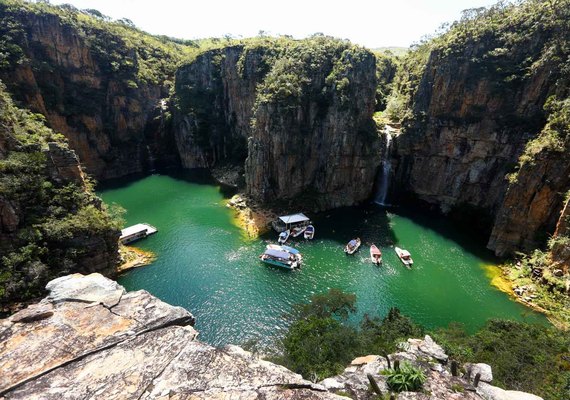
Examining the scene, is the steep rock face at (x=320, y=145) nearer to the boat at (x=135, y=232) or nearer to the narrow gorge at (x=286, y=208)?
the narrow gorge at (x=286, y=208)

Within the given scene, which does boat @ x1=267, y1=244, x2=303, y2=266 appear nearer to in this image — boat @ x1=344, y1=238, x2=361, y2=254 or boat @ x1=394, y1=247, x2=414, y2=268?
boat @ x1=344, y1=238, x2=361, y2=254

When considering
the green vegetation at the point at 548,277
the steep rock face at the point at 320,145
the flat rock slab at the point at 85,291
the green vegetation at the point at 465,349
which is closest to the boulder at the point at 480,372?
the green vegetation at the point at 465,349

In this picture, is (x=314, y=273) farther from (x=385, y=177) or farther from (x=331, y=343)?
(x=385, y=177)

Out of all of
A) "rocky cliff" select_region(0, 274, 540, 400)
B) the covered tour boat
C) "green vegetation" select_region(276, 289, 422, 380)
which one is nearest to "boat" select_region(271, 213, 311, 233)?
the covered tour boat

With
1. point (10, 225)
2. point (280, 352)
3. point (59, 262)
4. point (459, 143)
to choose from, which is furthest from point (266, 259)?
point (459, 143)

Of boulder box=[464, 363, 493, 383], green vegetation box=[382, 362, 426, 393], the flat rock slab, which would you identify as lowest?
boulder box=[464, 363, 493, 383]

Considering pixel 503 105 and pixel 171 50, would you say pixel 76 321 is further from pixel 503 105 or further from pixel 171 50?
pixel 171 50
